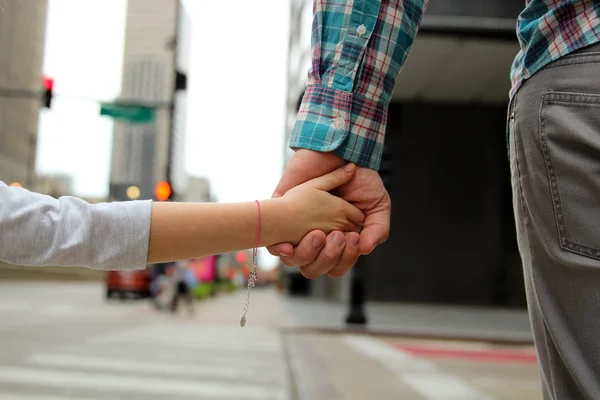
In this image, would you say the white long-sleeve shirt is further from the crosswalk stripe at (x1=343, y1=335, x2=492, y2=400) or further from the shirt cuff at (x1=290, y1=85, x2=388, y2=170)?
the crosswalk stripe at (x1=343, y1=335, x2=492, y2=400)

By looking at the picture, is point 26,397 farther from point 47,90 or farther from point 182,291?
point 182,291

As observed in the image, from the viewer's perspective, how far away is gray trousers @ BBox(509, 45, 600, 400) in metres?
1.13

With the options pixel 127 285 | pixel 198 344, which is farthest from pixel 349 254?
pixel 127 285

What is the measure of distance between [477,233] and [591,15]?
849 inches

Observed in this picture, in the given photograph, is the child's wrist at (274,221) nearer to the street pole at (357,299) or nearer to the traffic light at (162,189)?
the street pole at (357,299)

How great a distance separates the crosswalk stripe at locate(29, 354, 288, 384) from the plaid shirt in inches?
185

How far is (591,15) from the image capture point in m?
1.22

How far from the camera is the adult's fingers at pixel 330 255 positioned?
4.81ft

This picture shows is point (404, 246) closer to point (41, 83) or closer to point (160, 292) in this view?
point (160, 292)

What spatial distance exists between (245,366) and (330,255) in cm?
560

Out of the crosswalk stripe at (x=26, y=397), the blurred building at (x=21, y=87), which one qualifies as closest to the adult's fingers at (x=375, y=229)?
the crosswalk stripe at (x=26, y=397)

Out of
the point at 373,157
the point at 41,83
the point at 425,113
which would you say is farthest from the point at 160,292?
the point at 373,157

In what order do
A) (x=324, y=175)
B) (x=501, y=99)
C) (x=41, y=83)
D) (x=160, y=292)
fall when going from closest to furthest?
(x=324, y=175) → (x=41, y=83) → (x=160, y=292) → (x=501, y=99)

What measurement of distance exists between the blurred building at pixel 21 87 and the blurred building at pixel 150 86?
2.05 meters
